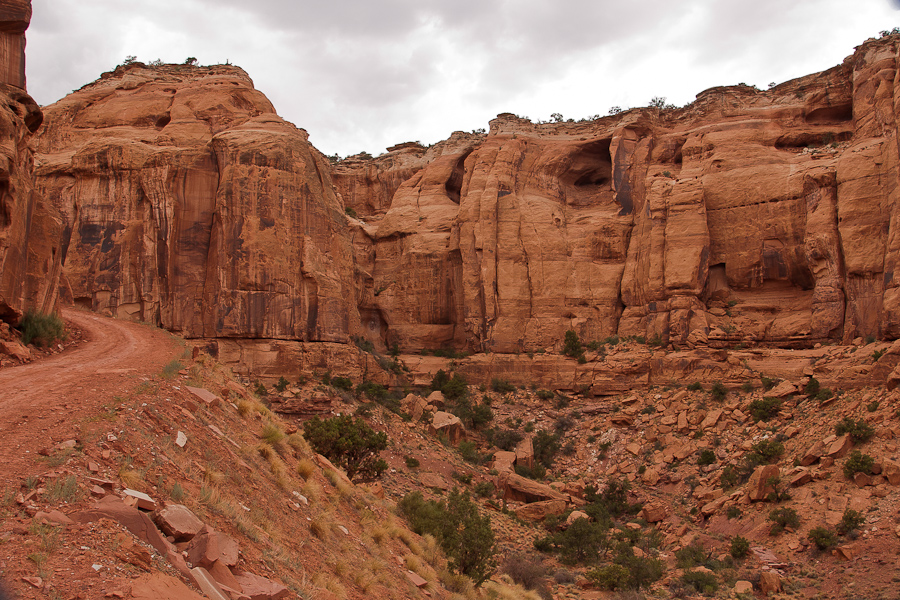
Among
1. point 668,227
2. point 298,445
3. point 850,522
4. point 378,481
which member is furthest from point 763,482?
point 668,227

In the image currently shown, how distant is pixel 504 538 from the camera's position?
23078mm

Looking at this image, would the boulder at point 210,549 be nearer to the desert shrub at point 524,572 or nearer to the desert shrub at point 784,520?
the desert shrub at point 524,572

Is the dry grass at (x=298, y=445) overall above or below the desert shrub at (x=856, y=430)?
above

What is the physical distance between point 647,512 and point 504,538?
8166 mm

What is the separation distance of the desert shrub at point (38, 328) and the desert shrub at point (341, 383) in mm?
17785

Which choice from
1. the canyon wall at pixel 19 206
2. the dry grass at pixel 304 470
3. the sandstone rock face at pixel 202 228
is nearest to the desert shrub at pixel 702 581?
the dry grass at pixel 304 470

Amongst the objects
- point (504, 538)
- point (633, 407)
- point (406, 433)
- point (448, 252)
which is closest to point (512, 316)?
point (448, 252)

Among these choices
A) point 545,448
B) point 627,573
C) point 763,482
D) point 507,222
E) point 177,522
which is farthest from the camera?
point 507,222

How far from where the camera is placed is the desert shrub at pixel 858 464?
2133 centimetres

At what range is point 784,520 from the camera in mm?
21516

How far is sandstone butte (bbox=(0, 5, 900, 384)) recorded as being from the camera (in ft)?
99.6

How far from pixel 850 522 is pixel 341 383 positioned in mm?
23032

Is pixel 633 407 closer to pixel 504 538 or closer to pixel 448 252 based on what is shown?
pixel 504 538

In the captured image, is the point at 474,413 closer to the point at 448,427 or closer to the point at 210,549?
the point at 448,427
